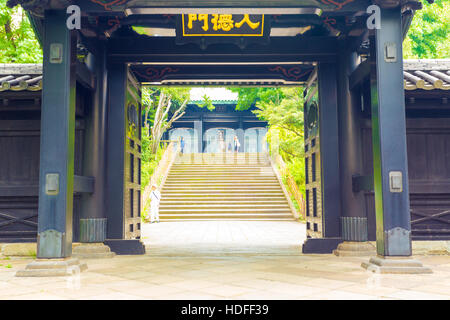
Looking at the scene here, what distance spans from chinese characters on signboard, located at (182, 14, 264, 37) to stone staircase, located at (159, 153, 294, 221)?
11471 millimetres

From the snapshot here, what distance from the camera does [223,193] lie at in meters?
19.6

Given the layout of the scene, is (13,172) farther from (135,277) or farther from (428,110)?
(428,110)

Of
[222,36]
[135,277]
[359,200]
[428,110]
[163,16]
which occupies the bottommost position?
[135,277]

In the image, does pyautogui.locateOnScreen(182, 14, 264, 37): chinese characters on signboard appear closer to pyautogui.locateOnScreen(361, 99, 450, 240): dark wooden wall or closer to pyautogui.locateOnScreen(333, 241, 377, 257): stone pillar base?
pyautogui.locateOnScreen(361, 99, 450, 240): dark wooden wall

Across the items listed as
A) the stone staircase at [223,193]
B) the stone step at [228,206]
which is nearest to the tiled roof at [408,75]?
the stone staircase at [223,193]

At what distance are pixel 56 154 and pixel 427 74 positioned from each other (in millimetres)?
6178

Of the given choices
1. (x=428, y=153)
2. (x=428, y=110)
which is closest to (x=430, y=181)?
(x=428, y=153)

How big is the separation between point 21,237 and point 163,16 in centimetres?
443

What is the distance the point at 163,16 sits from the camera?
269 inches

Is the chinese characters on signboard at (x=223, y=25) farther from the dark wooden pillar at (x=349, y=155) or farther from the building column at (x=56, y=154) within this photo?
the dark wooden pillar at (x=349, y=155)

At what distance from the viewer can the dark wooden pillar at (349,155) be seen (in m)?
7.18

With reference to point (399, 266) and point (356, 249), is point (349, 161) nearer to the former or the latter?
point (356, 249)

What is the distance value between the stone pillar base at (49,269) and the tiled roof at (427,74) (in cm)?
533

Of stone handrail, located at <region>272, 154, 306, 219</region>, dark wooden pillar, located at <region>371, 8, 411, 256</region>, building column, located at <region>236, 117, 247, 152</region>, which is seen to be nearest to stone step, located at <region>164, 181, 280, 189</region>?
stone handrail, located at <region>272, 154, 306, 219</region>
